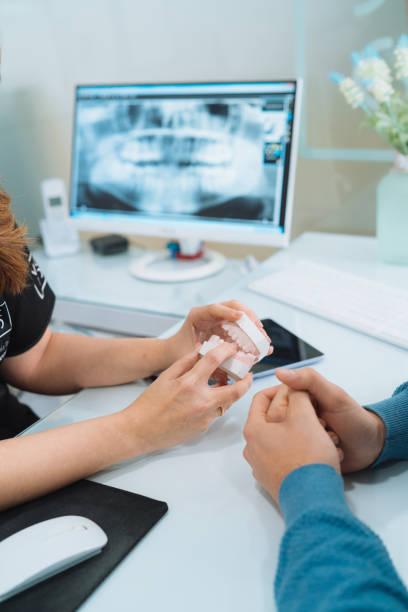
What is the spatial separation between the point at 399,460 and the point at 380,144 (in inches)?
44.0

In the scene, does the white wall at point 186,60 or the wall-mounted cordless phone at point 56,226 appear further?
the wall-mounted cordless phone at point 56,226

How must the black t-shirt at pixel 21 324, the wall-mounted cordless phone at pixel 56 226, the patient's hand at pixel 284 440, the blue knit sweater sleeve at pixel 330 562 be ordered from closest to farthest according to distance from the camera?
the blue knit sweater sleeve at pixel 330 562, the patient's hand at pixel 284 440, the black t-shirt at pixel 21 324, the wall-mounted cordless phone at pixel 56 226

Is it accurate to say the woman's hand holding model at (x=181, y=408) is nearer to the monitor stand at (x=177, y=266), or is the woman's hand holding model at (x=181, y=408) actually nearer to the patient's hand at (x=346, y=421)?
the patient's hand at (x=346, y=421)

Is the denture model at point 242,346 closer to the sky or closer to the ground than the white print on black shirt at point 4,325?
closer to the sky

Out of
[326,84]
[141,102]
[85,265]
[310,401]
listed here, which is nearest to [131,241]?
[85,265]

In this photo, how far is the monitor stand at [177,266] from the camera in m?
1.48

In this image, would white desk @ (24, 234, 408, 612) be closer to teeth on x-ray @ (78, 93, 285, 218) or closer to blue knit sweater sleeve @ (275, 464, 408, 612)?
→ blue knit sweater sleeve @ (275, 464, 408, 612)

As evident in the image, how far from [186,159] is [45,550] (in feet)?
3.76

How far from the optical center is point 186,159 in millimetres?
1444

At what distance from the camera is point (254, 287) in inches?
47.0

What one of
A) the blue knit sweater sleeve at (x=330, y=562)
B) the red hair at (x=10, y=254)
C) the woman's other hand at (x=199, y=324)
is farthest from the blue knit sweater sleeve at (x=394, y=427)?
the red hair at (x=10, y=254)

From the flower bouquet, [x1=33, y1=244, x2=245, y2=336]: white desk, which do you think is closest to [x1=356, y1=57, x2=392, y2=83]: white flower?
the flower bouquet

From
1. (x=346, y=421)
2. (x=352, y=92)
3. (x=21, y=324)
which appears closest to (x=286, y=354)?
(x=346, y=421)

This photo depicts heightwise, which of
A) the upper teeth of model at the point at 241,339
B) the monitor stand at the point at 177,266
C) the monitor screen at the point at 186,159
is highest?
the monitor screen at the point at 186,159
